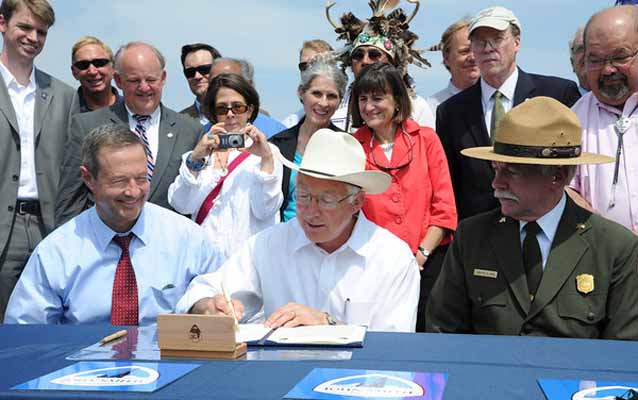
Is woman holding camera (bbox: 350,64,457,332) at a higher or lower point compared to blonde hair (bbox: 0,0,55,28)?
lower

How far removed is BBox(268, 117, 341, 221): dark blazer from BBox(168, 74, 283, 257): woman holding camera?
25 centimetres

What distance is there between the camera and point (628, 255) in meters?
3.23

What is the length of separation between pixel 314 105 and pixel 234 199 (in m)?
0.93

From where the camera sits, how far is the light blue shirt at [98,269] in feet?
12.0

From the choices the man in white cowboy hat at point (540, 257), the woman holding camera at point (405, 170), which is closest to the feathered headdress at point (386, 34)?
the woman holding camera at point (405, 170)

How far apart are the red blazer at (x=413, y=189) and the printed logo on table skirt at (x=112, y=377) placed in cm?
256

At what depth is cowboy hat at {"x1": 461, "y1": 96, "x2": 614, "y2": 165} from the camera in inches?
129

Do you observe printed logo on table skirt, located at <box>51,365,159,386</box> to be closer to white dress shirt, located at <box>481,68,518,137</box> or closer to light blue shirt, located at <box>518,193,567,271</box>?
light blue shirt, located at <box>518,193,567,271</box>

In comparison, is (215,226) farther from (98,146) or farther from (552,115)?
(552,115)

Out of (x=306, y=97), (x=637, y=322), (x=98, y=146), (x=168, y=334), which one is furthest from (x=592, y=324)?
(x=306, y=97)

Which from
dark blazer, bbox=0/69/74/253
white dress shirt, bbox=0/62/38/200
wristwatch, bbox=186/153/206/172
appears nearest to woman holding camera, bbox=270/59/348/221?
wristwatch, bbox=186/153/206/172

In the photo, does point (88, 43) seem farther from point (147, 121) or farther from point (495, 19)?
point (495, 19)

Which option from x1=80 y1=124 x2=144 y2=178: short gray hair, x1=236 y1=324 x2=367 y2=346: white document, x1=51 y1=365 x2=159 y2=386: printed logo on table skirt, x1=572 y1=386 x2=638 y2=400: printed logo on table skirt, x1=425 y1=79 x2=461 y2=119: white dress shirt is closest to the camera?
x1=572 y1=386 x2=638 y2=400: printed logo on table skirt

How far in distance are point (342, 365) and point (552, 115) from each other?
150 cm
